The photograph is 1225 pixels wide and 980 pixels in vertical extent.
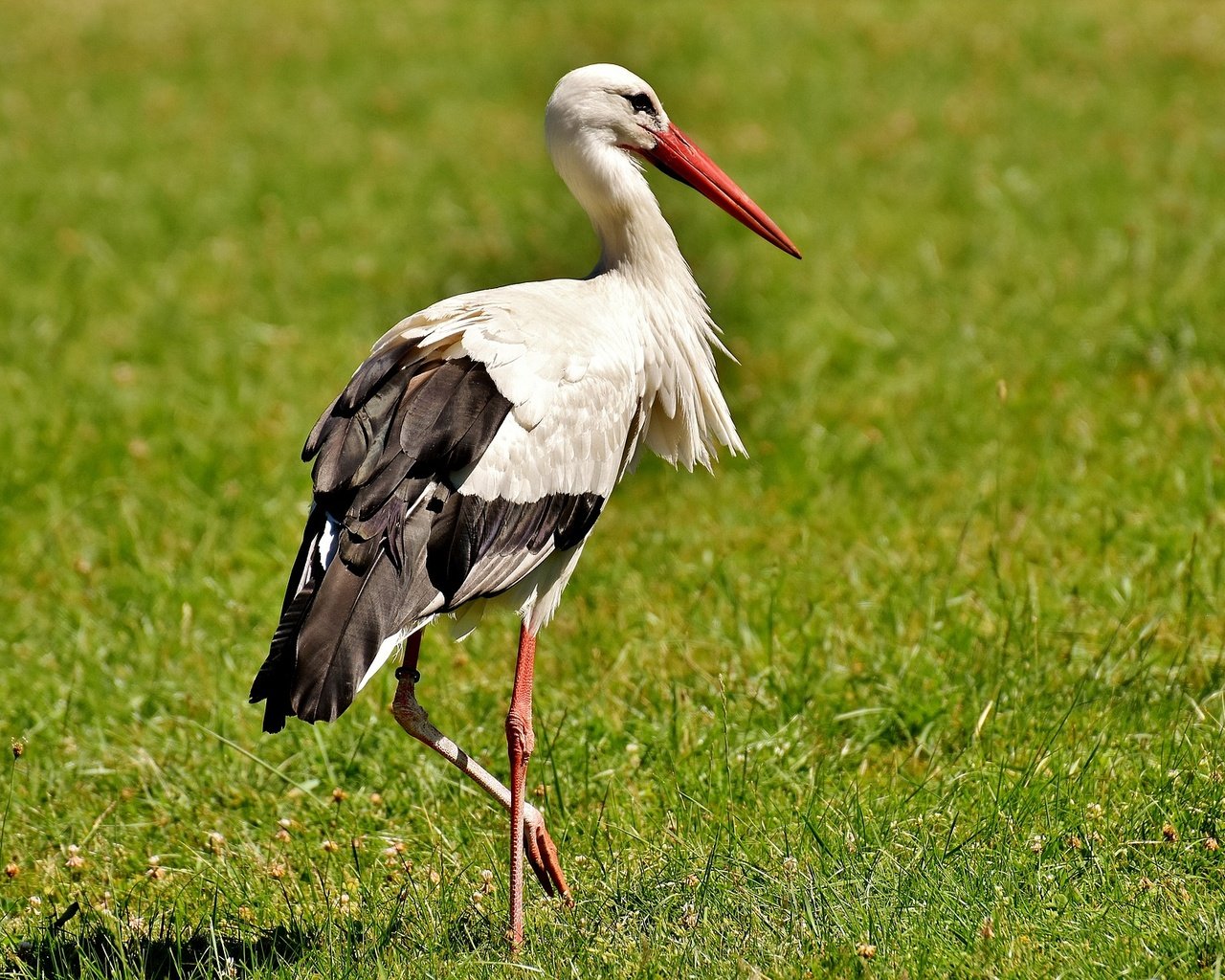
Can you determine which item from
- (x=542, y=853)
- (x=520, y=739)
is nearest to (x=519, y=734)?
(x=520, y=739)

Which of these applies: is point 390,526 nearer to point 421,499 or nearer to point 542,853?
point 421,499

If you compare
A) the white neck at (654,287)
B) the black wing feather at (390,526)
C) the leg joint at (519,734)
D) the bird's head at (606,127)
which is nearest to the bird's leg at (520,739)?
the leg joint at (519,734)

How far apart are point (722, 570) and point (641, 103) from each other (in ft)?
5.01

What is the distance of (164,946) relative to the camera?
11.0 ft

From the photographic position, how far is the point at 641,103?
4.12 metres

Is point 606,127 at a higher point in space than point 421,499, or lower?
higher

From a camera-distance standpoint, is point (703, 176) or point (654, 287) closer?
point (654, 287)

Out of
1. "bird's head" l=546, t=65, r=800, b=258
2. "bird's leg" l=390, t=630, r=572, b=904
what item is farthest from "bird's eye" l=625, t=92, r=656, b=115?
"bird's leg" l=390, t=630, r=572, b=904

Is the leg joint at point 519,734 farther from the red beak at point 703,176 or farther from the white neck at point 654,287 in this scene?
the red beak at point 703,176

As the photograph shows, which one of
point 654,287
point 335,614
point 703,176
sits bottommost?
point 335,614

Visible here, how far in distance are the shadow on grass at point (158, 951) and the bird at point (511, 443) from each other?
0.46m

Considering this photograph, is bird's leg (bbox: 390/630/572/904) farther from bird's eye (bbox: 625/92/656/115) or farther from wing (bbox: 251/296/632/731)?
bird's eye (bbox: 625/92/656/115)

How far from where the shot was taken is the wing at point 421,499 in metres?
3.23

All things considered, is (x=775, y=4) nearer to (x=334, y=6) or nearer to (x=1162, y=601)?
(x=334, y=6)
